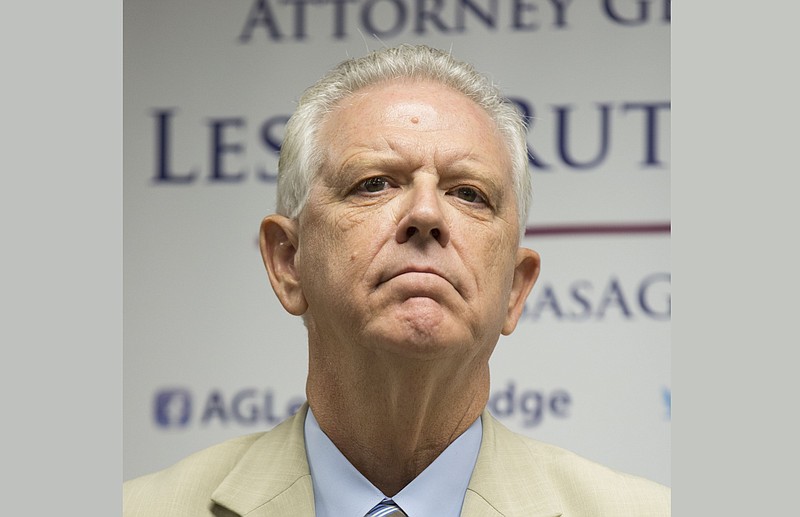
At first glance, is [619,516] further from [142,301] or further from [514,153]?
[142,301]

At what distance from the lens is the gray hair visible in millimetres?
2080

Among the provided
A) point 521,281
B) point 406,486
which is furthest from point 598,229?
point 406,486

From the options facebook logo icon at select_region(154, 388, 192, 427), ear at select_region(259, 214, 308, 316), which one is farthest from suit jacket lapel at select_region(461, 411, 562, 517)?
facebook logo icon at select_region(154, 388, 192, 427)

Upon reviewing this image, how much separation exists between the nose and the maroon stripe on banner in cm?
104

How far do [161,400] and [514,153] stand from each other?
1.29m

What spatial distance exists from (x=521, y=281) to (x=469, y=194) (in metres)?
0.28

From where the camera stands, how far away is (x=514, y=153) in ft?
6.92

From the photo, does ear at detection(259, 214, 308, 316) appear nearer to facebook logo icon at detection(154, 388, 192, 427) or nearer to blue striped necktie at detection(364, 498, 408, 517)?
blue striped necktie at detection(364, 498, 408, 517)

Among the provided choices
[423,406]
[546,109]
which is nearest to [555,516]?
[423,406]

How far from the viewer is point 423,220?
1.83m

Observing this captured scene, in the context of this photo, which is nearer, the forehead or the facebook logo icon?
the forehead

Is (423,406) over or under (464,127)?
under

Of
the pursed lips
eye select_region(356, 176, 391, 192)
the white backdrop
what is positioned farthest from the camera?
the white backdrop

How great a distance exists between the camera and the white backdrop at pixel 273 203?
286cm
